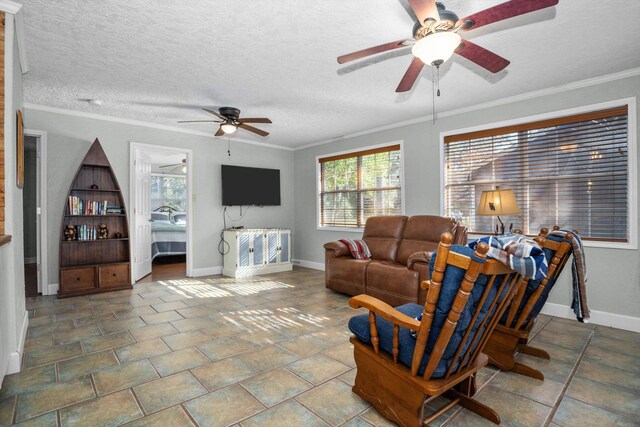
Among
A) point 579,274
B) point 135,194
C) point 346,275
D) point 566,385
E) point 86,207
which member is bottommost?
point 566,385

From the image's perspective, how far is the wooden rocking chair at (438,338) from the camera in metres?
1.35

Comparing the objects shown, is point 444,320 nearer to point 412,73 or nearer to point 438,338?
point 438,338

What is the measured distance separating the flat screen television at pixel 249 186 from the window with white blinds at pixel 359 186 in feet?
3.06

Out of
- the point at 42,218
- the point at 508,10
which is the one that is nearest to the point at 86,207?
the point at 42,218

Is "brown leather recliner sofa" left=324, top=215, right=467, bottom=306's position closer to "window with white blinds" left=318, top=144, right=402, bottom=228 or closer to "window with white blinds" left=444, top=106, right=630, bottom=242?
"window with white blinds" left=444, top=106, right=630, bottom=242

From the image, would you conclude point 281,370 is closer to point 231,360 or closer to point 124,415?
point 231,360

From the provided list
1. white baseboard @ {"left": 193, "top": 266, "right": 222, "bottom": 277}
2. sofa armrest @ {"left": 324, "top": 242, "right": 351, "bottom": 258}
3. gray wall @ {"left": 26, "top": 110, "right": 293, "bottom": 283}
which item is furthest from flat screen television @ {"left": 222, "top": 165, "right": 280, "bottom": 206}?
sofa armrest @ {"left": 324, "top": 242, "right": 351, "bottom": 258}

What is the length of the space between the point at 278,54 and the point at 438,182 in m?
2.84

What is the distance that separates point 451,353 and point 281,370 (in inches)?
49.7

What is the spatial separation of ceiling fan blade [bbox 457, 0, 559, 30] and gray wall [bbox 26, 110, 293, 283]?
Result: 478 cm

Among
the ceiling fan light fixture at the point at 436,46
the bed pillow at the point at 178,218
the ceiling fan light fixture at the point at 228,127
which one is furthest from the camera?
the bed pillow at the point at 178,218

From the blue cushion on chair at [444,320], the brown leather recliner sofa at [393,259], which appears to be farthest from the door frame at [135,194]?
the blue cushion on chair at [444,320]

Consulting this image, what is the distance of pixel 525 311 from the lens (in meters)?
2.26

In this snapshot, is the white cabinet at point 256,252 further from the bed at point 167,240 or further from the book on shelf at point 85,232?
the book on shelf at point 85,232
